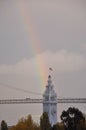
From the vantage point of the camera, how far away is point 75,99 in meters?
198

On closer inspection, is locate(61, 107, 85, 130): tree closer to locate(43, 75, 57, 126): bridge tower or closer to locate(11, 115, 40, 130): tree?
locate(11, 115, 40, 130): tree

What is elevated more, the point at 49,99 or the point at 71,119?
the point at 49,99

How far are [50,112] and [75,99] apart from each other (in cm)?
1386

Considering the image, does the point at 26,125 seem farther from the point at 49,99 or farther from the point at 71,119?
the point at 49,99

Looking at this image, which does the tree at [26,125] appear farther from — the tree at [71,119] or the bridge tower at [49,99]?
the bridge tower at [49,99]

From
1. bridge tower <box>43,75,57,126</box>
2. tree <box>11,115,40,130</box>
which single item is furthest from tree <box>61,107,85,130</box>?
bridge tower <box>43,75,57,126</box>

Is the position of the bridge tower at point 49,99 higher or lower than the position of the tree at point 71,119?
higher

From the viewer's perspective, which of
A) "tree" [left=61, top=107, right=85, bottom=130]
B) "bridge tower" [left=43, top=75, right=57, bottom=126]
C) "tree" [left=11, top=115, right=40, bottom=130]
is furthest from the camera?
"bridge tower" [left=43, top=75, right=57, bottom=126]

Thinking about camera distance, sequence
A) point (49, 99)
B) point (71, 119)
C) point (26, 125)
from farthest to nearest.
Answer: point (49, 99), point (71, 119), point (26, 125)

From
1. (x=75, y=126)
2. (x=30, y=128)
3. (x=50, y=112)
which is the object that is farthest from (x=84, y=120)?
(x=50, y=112)

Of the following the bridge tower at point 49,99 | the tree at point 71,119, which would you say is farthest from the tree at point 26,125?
the bridge tower at point 49,99

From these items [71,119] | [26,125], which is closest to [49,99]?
[71,119]

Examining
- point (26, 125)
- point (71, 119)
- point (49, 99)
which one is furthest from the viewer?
point (49, 99)

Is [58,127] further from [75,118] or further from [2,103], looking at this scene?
[2,103]
